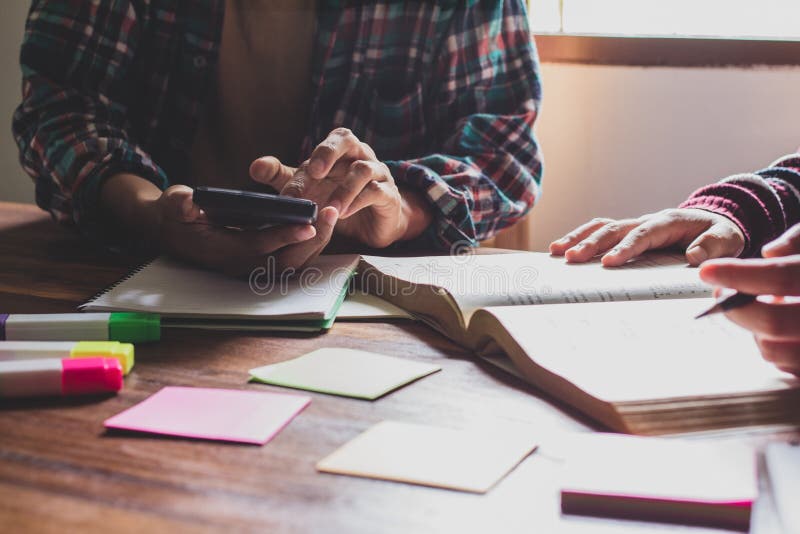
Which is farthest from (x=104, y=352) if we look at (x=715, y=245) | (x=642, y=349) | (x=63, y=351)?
(x=715, y=245)

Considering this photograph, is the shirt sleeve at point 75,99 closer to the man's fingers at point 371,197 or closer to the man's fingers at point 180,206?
the man's fingers at point 180,206

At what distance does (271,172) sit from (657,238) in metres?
0.42

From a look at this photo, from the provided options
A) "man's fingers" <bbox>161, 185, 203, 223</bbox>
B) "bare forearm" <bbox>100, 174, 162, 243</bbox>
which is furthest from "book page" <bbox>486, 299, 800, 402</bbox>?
"bare forearm" <bbox>100, 174, 162, 243</bbox>

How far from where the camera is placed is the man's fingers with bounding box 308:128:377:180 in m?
0.80

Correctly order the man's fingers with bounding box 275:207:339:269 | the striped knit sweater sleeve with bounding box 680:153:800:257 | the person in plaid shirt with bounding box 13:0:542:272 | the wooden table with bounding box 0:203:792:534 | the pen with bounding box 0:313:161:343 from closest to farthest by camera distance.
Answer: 1. the wooden table with bounding box 0:203:792:534
2. the pen with bounding box 0:313:161:343
3. the man's fingers with bounding box 275:207:339:269
4. the striped knit sweater sleeve with bounding box 680:153:800:257
5. the person in plaid shirt with bounding box 13:0:542:272

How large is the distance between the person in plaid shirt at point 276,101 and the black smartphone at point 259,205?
0.22m

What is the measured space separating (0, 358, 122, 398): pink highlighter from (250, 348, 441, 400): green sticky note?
0.10 meters

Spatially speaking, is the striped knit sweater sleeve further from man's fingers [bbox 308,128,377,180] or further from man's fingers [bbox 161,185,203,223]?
man's fingers [bbox 161,185,203,223]

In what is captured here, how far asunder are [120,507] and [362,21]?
0.91 metres

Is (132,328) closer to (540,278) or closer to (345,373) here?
(345,373)

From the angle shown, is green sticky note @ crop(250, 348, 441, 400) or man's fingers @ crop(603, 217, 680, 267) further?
man's fingers @ crop(603, 217, 680, 267)

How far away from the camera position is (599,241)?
0.84 m

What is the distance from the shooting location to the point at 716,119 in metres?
1.66

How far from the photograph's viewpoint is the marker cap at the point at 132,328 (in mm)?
631
